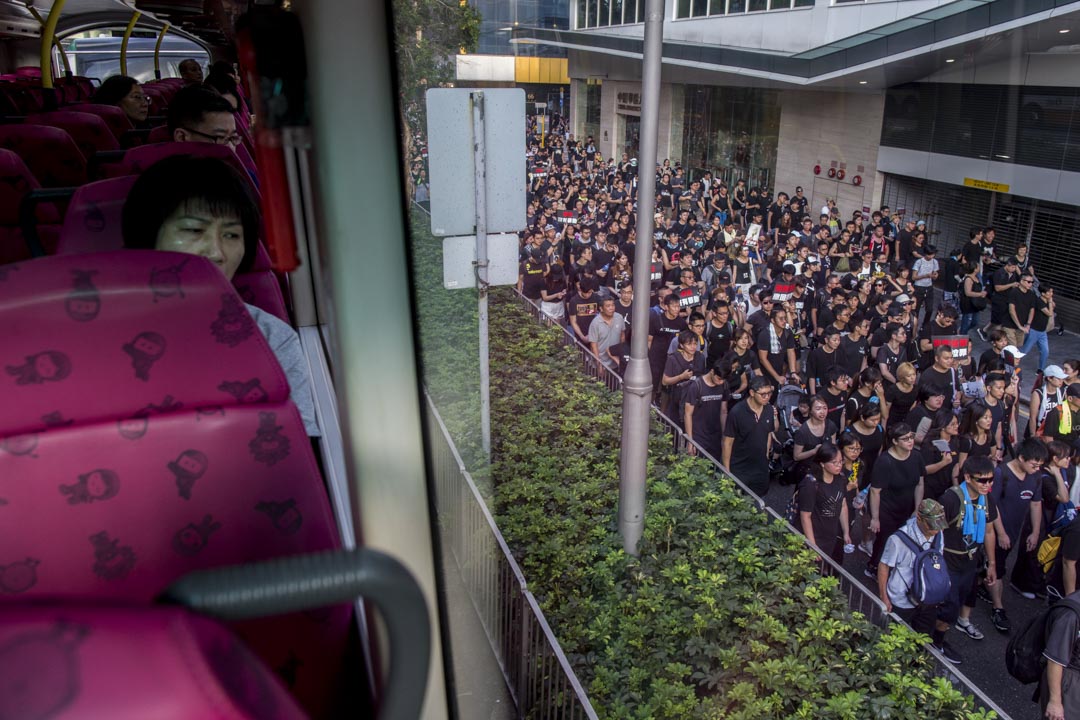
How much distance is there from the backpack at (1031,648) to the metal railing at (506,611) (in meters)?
1.46

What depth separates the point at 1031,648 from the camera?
251 cm

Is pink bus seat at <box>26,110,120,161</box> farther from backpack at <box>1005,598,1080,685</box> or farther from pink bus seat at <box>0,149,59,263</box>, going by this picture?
backpack at <box>1005,598,1080,685</box>

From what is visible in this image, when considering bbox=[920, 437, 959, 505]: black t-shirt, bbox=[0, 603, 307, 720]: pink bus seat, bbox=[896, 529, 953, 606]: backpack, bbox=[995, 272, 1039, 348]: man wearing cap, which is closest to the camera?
bbox=[0, 603, 307, 720]: pink bus seat

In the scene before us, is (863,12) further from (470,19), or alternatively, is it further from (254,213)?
(254,213)

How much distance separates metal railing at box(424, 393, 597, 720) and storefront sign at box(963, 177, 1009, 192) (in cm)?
712

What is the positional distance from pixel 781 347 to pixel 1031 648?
83.0 inches

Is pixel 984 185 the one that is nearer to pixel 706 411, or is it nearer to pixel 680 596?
pixel 706 411

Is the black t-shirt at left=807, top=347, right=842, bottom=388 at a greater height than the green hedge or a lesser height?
greater

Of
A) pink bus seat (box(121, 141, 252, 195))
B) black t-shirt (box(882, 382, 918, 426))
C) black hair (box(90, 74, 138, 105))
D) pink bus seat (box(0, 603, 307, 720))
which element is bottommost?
black t-shirt (box(882, 382, 918, 426))

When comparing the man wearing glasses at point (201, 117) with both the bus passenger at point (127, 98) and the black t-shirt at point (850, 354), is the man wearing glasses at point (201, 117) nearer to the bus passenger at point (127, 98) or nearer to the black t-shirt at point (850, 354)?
the bus passenger at point (127, 98)

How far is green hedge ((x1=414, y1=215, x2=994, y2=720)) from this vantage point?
2.33 metres

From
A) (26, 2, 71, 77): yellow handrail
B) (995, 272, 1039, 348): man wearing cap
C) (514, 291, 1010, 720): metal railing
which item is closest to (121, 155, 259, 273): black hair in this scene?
(514, 291, 1010, 720): metal railing

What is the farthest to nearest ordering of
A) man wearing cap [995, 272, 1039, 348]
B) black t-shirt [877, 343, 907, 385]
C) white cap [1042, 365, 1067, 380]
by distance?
man wearing cap [995, 272, 1039, 348], black t-shirt [877, 343, 907, 385], white cap [1042, 365, 1067, 380]

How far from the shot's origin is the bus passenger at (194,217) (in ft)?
4.06
